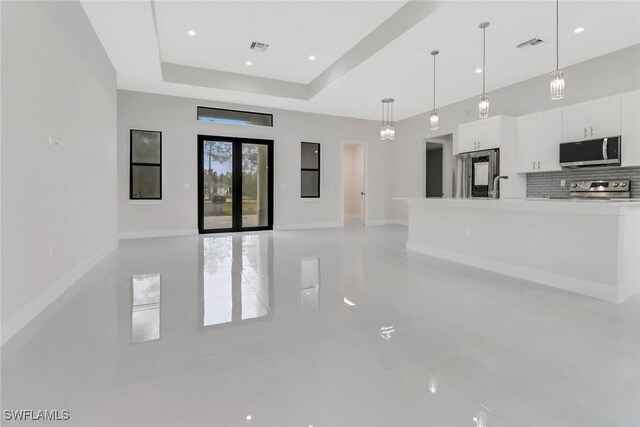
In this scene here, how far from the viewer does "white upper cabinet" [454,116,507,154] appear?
21.4 ft

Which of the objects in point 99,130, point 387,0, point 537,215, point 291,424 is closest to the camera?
point 291,424

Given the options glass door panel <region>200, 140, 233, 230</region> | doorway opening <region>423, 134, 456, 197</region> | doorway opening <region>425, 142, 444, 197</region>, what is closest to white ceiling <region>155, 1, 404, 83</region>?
glass door panel <region>200, 140, 233, 230</region>

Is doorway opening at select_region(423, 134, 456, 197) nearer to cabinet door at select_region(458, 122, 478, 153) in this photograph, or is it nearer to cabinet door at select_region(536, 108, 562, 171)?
cabinet door at select_region(458, 122, 478, 153)

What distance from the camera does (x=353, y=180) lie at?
1298 centimetres

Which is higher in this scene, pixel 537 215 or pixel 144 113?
pixel 144 113

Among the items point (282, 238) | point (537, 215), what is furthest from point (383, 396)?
point (282, 238)

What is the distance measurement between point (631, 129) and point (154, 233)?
8.74 metres

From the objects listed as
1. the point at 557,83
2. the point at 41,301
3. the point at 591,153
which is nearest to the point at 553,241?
the point at 557,83

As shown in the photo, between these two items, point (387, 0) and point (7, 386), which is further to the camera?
point (387, 0)

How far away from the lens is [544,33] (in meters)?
4.69

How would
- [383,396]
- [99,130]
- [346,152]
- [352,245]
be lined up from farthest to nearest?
1. [346,152]
2. [352,245]
3. [99,130]
4. [383,396]

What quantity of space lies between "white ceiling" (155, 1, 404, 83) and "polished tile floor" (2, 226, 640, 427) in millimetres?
3757

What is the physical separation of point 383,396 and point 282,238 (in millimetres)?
5723

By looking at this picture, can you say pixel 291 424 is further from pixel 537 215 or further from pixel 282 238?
pixel 282 238
